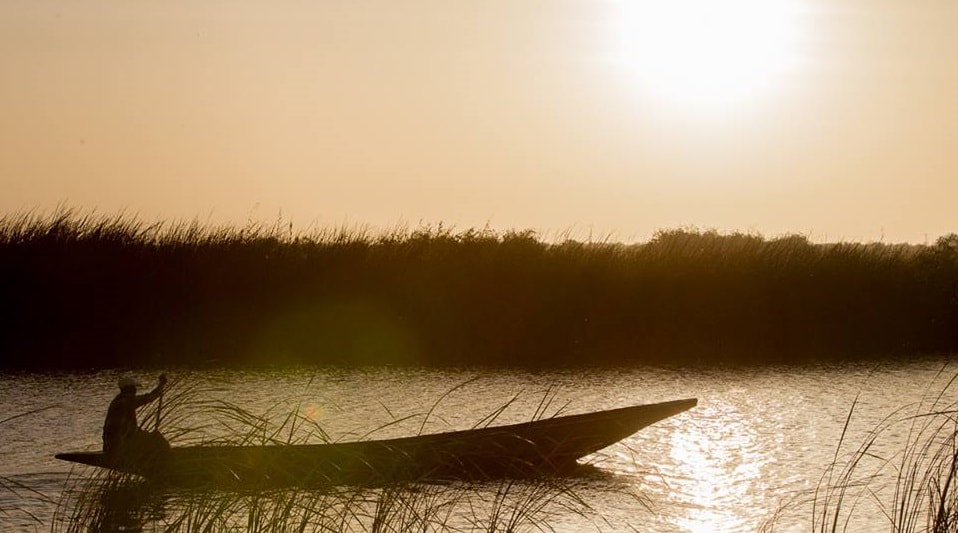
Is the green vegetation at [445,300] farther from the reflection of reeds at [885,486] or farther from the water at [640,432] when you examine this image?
the reflection of reeds at [885,486]

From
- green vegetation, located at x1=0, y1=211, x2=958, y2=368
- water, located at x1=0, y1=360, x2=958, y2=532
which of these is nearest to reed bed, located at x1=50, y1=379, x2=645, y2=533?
water, located at x1=0, y1=360, x2=958, y2=532

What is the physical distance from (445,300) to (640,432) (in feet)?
29.7

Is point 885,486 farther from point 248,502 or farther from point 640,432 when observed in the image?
point 248,502

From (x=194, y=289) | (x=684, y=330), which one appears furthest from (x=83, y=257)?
(x=684, y=330)

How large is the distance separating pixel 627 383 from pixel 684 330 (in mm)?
4923

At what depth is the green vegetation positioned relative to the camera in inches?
866

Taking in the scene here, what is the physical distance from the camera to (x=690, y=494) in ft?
39.4

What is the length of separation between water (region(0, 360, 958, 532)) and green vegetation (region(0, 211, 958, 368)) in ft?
6.14

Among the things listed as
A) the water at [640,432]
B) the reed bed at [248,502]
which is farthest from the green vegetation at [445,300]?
the reed bed at [248,502]

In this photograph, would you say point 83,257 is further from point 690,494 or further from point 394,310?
point 690,494

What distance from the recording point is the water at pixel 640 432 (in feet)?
35.6

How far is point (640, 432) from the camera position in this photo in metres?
15.7

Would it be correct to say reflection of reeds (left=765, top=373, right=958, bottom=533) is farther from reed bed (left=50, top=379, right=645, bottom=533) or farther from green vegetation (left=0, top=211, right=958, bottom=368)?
green vegetation (left=0, top=211, right=958, bottom=368)

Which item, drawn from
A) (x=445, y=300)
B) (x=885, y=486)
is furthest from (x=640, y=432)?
(x=445, y=300)
